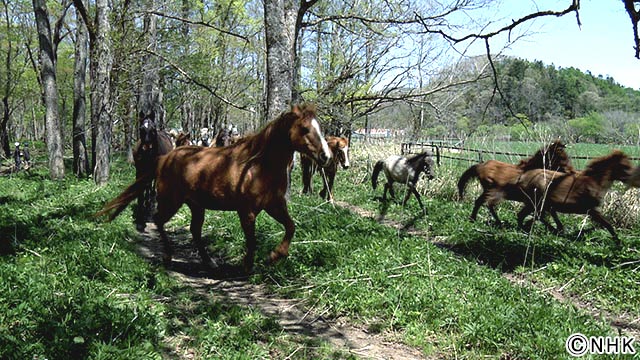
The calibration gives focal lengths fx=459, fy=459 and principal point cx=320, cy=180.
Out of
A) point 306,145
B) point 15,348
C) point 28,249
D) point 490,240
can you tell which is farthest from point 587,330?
point 28,249

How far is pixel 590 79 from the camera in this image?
97.9m

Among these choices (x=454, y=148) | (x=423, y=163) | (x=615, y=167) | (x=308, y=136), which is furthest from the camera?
(x=454, y=148)

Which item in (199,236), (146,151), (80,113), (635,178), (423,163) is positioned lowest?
(199,236)

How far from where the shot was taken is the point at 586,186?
7.86 metres

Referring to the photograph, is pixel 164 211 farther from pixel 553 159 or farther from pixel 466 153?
pixel 466 153

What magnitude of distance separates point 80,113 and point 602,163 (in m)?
17.3

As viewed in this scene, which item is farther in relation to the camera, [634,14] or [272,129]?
[272,129]

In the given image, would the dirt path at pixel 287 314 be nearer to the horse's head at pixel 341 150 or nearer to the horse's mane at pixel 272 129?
the horse's mane at pixel 272 129

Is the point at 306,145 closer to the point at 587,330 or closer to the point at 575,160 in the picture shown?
the point at 587,330

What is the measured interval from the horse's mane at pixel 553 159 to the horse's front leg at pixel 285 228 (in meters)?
5.46

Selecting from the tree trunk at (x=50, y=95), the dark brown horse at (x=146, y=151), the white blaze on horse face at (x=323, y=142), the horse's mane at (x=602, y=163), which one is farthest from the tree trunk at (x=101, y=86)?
the horse's mane at (x=602, y=163)

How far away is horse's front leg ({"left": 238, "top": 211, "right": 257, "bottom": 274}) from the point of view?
587 cm

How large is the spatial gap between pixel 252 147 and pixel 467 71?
8.64 metres

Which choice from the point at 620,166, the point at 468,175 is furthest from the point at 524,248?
the point at 468,175
